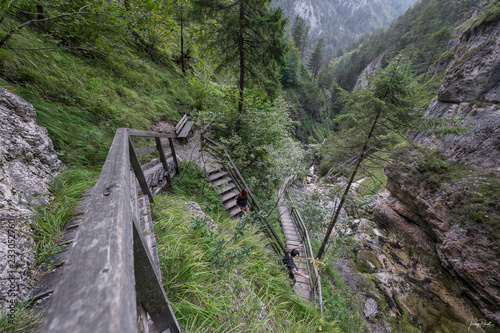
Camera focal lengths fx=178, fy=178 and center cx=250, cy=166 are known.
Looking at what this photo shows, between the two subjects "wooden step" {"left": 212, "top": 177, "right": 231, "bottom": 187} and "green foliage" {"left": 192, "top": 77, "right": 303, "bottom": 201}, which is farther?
"green foliage" {"left": 192, "top": 77, "right": 303, "bottom": 201}

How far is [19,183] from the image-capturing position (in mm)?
2123

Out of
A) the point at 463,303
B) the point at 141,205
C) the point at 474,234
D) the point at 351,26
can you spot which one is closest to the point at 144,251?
the point at 141,205

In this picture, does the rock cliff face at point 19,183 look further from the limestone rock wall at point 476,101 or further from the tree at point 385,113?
the limestone rock wall at point 476,101

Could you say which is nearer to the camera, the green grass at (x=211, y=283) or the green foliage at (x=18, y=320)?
the green foliage at (x=18, y=320)

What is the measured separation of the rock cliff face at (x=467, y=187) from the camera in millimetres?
7430

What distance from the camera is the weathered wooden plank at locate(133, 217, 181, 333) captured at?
87 centimetres

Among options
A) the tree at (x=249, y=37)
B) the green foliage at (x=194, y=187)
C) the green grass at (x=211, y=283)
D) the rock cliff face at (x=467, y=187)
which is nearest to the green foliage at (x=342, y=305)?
the green grass at (x=211, y=283)

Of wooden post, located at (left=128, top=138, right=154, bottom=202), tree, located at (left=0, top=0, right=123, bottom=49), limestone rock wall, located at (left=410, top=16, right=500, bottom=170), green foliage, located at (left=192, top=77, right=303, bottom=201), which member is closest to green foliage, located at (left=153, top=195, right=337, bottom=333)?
wooden post, located at (left=128, top=138, right=154, bottom=202)

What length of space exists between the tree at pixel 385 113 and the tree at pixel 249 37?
11.2 ft

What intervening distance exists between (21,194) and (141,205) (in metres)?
1.22

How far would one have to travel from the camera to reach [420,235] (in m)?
10.9

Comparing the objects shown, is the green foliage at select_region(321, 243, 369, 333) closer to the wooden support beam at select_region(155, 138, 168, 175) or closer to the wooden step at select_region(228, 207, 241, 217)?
the wooden step at select_region(228, 207, 241, 217)

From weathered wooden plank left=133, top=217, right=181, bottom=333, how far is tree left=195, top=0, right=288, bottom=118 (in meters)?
7.35

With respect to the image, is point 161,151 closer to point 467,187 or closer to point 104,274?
point 104,274
